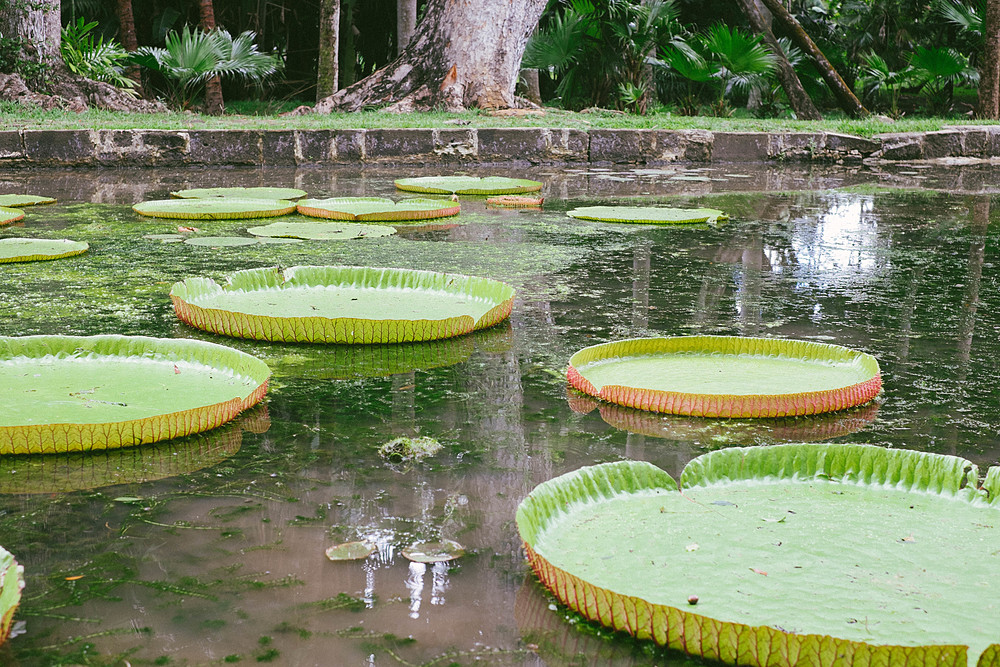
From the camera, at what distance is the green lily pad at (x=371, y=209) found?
14.7 feet

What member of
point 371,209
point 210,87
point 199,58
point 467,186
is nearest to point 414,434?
point 371,209

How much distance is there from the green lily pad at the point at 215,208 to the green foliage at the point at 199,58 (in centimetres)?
603

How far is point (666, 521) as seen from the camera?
4.48 feet

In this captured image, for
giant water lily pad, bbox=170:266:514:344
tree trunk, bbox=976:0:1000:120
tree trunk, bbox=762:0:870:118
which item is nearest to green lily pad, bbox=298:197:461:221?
giant water lily pad, bbox=170:266:514:344

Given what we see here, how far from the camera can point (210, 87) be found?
11.3 meters

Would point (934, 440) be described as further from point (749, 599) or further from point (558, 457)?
point (749, 599)

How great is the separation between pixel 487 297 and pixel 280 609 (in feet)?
5.50

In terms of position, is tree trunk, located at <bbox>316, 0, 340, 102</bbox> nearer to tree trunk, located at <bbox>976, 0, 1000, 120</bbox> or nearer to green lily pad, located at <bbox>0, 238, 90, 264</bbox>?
tree trunk, located at <bbox>976, 0, 1000, 120</bbox>

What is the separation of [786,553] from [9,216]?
3.94 m

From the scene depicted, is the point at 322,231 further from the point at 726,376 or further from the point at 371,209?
the point at 726,376

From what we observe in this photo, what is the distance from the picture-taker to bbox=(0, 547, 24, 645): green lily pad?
42.7 inches

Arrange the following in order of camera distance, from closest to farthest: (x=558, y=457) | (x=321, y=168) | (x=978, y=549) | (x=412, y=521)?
1. (x=978, y=549)
2. (x=412, y=521)
3. (x=558, y=457)
4. (x=321, y=168)

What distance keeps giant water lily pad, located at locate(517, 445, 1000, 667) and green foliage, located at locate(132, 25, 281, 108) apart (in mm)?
9827

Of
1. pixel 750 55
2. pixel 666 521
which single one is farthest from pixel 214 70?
pixel 666 521
